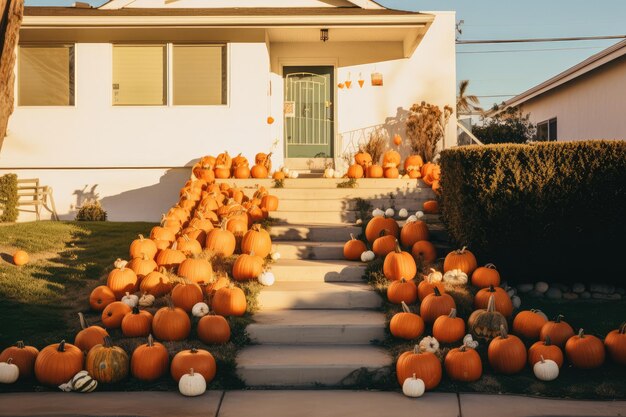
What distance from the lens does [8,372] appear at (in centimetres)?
561

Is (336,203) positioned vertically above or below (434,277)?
above

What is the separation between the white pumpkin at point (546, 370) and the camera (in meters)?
5.68

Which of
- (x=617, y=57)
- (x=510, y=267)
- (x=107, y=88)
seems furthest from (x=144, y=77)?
(x=617, y=57)

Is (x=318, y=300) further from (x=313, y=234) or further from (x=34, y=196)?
(x=34, y=196)

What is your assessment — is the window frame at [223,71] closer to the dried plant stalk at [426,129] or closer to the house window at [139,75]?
the house window at [139,75]

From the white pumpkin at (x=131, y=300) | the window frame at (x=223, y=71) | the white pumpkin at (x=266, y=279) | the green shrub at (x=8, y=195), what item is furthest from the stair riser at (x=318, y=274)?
the green shrub at (x=8, y=195)

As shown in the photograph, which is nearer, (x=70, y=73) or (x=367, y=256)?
(x=367, y=256)

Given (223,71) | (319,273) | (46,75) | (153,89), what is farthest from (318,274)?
(46,75)

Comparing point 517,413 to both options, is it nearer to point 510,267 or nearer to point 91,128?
point 510,267

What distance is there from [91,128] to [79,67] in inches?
45.6

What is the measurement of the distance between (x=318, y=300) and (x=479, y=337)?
5.68 ft

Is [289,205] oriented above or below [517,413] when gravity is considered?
above

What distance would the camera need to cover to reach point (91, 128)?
13.1m

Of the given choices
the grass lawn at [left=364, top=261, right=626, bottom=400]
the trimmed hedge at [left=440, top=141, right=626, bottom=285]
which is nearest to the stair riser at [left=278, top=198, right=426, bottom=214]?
the trimmed hedge at [left=440, top=141, right=626, bottom=285]
